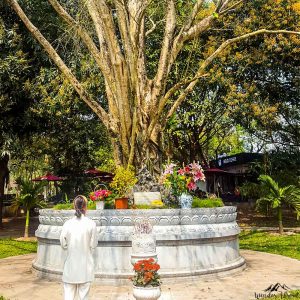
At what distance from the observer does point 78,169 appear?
76.0 ft

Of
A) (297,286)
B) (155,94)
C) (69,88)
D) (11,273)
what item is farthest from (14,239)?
(297,286)

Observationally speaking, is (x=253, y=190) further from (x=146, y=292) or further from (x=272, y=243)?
(x=146, y=292)

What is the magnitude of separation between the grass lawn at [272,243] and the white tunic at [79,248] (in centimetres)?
726

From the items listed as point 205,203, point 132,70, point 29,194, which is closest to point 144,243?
point 205,203

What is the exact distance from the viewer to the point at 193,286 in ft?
26.4

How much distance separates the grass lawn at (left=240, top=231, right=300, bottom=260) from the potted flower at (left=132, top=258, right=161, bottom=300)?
6478mm

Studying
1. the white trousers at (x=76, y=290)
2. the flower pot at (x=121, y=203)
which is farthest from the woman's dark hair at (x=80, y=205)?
the flower pot at (x=121, y=203)

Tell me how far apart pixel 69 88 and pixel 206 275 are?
35.8 feet

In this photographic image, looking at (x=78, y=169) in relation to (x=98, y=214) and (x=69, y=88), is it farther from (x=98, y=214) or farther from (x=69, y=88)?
(x=98, y=214)

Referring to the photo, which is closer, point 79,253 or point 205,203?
point 79,253

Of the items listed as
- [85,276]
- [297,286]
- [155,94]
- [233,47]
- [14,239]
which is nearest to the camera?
→ [85,276]

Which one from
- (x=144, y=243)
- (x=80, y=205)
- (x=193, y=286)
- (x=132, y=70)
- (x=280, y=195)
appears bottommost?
(x=193, y=286)

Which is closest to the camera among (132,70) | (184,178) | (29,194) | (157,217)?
(157,217)

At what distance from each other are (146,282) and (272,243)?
914 centimetres
